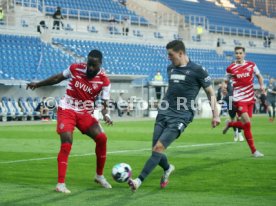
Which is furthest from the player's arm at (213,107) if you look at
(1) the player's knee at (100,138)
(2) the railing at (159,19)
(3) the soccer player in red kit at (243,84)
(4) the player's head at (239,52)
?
(2) the railing at (159,19)

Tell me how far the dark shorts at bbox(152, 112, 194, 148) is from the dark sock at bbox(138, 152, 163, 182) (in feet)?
0.72

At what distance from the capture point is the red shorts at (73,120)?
956 cm

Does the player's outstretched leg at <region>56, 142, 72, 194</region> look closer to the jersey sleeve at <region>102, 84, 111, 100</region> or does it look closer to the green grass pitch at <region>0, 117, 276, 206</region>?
the green grass pitch at <region>0, 117, 276, 206</region>

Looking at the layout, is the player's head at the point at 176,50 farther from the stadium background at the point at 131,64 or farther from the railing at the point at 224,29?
the railing at the point at 224,29

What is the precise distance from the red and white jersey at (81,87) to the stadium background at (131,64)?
1273 millimetres

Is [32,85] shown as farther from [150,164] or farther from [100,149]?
[150,164]

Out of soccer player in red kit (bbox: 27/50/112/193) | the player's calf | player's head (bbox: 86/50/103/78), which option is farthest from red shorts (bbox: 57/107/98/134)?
the player's calf

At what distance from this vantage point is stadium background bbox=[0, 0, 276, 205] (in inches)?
371

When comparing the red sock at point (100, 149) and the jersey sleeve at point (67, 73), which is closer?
the jersey sleeve at point (67, 73)

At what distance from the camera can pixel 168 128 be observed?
918 centimetres


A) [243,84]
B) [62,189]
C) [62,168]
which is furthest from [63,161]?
[243,84]

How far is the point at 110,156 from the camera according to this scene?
1447cm

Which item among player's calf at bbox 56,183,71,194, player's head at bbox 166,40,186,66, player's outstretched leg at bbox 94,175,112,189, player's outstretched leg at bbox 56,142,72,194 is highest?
player's head at bbox 166,40,186,66

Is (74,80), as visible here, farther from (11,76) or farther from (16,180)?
(11,76)
